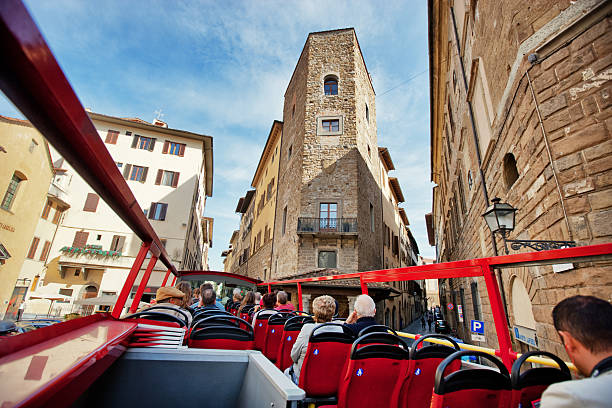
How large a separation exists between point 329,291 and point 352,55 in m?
16.9

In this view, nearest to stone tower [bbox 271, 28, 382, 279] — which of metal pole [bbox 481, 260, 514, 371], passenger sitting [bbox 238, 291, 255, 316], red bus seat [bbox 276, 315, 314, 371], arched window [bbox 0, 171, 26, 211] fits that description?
passenger sitting [bbox 238, 291, 255, 316]

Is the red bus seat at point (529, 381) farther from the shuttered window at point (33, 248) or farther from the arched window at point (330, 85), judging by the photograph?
the arched window at point (330, 85)

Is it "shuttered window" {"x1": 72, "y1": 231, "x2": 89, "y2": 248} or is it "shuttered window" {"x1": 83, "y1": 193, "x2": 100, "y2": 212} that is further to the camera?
"shuttered window" {"x1": 72, "y1": 231, "x2": 89, "y2": 248}

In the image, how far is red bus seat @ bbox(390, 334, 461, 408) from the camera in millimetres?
2277

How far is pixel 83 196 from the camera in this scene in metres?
1.47

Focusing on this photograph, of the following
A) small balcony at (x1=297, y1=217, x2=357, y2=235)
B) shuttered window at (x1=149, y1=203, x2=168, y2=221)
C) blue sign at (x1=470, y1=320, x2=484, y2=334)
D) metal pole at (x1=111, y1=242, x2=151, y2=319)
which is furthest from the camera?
shuttered window at (x1=149, y1=203, x2=168, y2=221)

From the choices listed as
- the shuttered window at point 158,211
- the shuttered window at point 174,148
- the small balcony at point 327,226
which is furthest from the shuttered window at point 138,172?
the small balcony at point 327,226

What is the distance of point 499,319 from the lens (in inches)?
88.7

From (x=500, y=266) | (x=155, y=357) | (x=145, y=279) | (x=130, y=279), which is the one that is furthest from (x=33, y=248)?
(x=500, y=266)

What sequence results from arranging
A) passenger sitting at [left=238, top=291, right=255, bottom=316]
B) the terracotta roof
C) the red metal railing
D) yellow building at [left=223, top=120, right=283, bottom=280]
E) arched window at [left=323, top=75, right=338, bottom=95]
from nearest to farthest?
the red metal railing < passenger sitting at [left=238, top=291, right=255, bottom=316] < arched window at [left=323, top=75, right=338, bottom=95] < yellow building at [left=223, top=120, right=283, bottom=280] < the terracotta roof

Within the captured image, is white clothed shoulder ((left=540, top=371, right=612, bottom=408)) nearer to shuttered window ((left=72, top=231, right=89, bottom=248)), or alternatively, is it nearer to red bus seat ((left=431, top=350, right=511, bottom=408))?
red bus seat ((left=431, top=350, right=511, bottom=408))

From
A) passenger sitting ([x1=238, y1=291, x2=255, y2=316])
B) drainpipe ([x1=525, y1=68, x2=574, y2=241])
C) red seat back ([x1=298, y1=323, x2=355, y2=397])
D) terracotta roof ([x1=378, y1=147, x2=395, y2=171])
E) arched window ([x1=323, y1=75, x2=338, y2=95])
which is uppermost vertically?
arched window ([x1=323, y1=75, x2=338, y2=95])

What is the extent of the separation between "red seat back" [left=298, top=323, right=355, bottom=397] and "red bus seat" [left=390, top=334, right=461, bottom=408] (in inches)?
21.9

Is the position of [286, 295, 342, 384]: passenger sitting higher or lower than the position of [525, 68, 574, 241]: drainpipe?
lower
